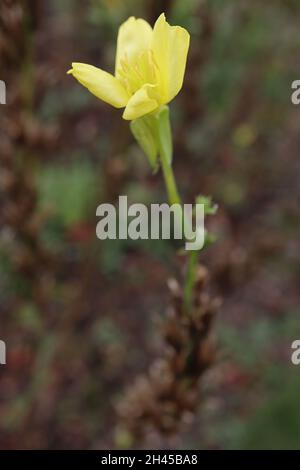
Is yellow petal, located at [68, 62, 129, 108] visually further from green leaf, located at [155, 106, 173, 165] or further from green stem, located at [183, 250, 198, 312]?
green stem, located at [183, 250, 198, 312]

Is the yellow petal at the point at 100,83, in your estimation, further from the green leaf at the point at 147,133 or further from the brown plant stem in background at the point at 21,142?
the brown plant stem in background at the point at 21,142

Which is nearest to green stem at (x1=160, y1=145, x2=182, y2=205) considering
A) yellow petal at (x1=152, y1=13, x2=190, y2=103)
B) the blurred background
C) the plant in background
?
the plant in background

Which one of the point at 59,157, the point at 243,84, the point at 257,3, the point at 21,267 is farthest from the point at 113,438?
the point at 257,3

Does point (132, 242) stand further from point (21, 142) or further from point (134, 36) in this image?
point (134, 36)

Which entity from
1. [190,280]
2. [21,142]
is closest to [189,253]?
[190,280]

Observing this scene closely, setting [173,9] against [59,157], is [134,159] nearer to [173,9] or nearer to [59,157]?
[59,157]

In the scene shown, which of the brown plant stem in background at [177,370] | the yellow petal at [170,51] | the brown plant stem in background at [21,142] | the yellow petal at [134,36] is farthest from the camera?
the brown plant stem in background at [21,142]

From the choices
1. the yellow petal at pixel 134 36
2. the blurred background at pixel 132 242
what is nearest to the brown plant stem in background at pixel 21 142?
the blurred background at pixel 132 242
